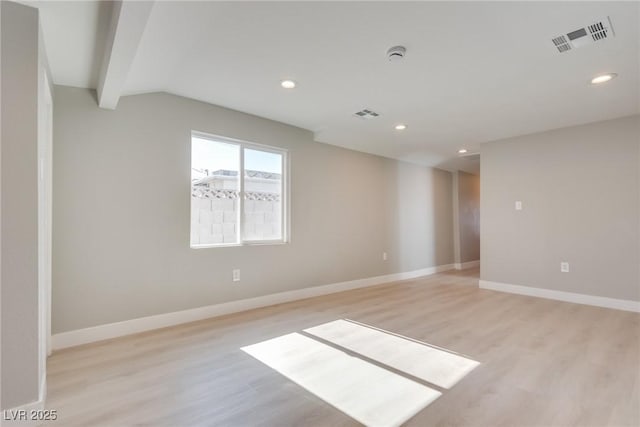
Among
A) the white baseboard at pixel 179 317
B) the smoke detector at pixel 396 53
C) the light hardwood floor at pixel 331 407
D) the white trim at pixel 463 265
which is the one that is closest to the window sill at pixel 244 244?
the white baseboard at pixel 179 317

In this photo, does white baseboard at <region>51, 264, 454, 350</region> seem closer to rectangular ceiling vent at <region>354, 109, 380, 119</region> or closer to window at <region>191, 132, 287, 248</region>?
window at <region>191, 132, 287, 248</region>

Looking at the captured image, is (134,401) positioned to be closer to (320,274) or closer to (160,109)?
(160,109)

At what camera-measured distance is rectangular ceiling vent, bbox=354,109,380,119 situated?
364 cm

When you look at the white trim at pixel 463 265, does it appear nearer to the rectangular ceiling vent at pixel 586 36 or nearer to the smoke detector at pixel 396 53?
the rectangular ceiling vent at pixel 586 36

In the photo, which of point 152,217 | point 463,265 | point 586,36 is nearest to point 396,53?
point 586,36

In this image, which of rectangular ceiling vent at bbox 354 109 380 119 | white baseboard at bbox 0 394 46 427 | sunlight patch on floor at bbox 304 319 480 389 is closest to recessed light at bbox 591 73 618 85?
rectangular ceiling vent at bbox 354 109 380 119

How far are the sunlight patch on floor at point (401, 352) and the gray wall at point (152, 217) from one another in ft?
4.31

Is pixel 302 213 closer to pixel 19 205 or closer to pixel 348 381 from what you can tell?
pixel 348 381

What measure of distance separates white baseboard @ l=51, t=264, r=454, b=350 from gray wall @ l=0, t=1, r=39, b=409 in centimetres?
113

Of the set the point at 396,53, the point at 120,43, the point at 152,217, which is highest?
the point at 396,53

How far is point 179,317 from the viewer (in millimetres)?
3164

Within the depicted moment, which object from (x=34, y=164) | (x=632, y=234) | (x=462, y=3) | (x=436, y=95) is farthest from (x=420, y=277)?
(x=34, y=164)

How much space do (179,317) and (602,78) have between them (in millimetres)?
4837

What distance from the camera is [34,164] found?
5.48 feet
